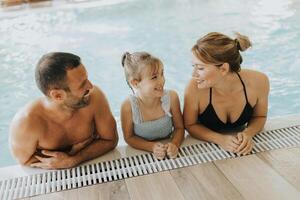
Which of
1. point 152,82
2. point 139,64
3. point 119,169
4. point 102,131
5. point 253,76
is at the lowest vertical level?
point 119,169

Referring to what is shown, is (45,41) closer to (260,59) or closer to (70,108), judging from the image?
(260,59)

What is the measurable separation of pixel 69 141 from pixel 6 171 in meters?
0.44

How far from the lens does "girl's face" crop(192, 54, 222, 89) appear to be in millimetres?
2609

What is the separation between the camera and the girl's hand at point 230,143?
2.62 metres

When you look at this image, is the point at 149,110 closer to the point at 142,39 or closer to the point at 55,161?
the point at 55,161

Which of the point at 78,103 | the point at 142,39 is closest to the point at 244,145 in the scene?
the point at 78,103

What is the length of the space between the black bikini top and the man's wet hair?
94 cm

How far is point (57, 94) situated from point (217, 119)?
3.57 ft

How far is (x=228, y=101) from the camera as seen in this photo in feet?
9.38

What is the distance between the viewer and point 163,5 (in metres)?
9.55

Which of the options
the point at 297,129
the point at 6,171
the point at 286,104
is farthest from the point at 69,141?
the point at 286,104

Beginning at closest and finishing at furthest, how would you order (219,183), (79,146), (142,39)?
(219,183)
(79,146)
(142,39)

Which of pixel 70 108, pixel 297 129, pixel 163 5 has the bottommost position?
pixel 163 5

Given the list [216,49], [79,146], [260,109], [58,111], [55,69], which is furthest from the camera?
[260,109]
